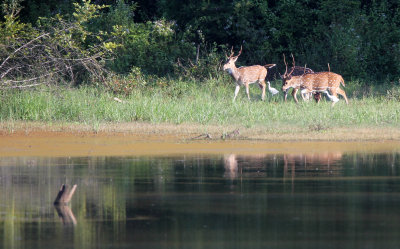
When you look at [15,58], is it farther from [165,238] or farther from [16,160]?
[165,238]

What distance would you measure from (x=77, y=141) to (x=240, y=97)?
7681 mm

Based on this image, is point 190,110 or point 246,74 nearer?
point 190,110

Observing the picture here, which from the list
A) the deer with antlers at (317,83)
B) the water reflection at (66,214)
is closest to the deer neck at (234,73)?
the deer with antlers at (317,83)

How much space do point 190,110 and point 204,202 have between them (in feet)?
30.6

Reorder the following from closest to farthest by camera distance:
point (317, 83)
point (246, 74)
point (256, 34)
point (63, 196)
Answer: point (63, 196)
point (317, 83)
point (246, 74)
point (256, 34)

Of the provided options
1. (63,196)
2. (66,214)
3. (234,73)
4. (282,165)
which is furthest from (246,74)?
(66,214)

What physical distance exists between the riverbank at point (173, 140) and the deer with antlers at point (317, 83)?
4750mm

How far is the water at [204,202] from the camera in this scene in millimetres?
7770

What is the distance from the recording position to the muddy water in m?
7.79

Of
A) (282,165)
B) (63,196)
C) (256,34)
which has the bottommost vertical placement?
(63,196)

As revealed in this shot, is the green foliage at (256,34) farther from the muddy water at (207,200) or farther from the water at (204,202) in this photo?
the water at (204,202)

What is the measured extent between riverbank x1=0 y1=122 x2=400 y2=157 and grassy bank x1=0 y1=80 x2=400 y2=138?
41cm

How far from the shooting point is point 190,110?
61.8ft

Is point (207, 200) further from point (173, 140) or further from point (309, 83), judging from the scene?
point (309, 83)
